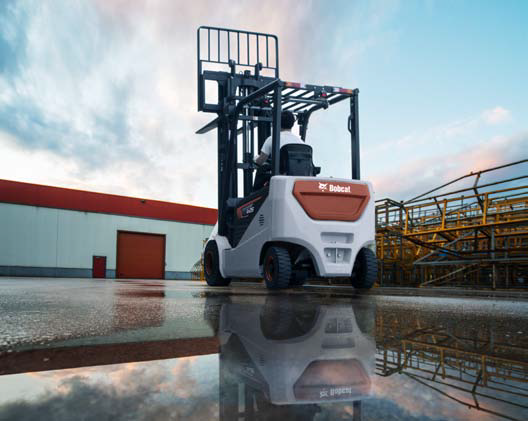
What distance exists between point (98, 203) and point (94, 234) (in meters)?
2.30

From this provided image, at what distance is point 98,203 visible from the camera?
32750 mm

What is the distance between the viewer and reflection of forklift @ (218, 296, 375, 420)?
3.54ft

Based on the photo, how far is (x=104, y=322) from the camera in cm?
248

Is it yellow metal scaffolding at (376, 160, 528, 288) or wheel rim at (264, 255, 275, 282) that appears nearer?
wheel rim at (264, 255, 275, 282)

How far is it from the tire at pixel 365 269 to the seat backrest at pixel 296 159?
1464 millimetres

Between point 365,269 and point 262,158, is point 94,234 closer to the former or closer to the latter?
point 262,158

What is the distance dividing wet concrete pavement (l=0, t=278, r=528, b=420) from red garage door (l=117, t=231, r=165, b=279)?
32.4 meters

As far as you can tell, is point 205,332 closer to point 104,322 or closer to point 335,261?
point 104,322

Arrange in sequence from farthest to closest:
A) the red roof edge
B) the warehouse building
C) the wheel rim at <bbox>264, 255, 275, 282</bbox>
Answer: the red roof edge < the warehouse building < the wheel rim at <bbox>264, 255, 275, 282</bbox>

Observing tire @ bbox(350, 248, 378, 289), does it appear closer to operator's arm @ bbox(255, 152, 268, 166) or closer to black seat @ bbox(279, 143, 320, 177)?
black seat @ bbox(279, 143, 320, 177)

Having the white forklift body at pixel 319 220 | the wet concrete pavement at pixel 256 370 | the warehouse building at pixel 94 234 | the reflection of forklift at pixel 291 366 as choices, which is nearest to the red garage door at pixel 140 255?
the warehouse building at pixel 94 234

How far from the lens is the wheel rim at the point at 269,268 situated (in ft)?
20.6

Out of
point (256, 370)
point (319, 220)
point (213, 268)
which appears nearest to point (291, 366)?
point (256, 370)

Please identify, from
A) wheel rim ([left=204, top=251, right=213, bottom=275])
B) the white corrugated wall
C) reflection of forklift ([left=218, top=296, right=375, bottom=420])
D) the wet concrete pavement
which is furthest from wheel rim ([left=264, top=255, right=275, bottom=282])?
the white corrugated wall
